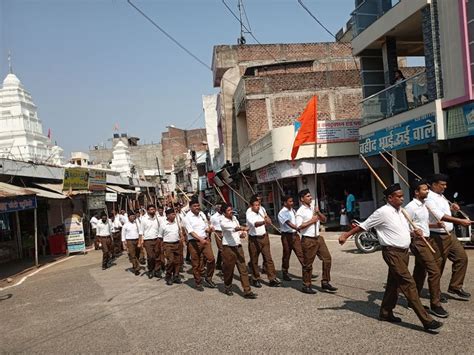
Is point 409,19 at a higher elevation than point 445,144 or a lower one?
higher

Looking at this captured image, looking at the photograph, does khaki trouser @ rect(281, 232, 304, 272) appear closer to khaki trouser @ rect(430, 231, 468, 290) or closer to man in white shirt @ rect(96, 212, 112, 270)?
khaki trouser @ rect(430, 231, 468, 290)

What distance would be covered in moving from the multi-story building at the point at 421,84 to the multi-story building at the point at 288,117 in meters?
2.16

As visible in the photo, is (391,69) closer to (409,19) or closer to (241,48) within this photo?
(409,19)

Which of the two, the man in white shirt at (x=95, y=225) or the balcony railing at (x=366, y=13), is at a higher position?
the balcony railing at (x=366, y=13)

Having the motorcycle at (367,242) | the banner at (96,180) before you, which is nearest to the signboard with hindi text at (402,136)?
the motorcycle at (367,242)

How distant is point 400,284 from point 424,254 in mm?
708

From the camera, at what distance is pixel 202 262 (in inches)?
364

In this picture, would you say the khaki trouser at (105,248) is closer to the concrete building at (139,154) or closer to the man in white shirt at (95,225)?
the man in white shirt at (95,225)

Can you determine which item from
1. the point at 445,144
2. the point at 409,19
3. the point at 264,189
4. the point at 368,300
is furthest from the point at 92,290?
the point at 264,189

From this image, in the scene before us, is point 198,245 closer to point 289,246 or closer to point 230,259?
point 230,259

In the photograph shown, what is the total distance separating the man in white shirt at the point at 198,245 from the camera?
8656 mm

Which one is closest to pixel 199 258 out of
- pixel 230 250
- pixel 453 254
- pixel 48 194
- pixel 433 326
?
pixel 230 250

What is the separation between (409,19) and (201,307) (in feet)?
33.3

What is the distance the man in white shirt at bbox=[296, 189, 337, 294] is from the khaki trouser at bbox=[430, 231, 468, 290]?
1.75 m
